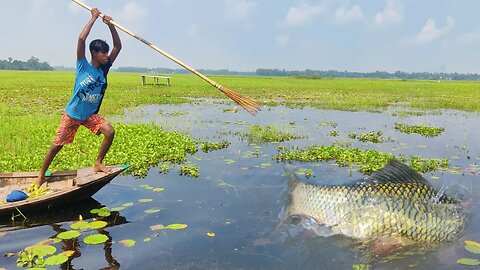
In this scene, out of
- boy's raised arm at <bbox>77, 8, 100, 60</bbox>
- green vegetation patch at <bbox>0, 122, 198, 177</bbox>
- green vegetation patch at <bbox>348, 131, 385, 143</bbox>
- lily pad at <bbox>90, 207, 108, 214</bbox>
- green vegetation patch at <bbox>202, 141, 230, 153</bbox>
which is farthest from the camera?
green vegetation patch at <bbox>348, 131, 385, 143</bbox>

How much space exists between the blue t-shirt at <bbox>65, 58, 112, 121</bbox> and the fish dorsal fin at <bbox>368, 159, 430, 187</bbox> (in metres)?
4.21

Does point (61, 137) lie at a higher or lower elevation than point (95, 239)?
higher

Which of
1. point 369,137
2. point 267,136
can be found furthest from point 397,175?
point 369,137

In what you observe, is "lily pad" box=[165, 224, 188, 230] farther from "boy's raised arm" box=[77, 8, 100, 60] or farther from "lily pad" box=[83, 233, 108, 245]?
"boy's raised arm" box=[77, 8, 100, 60]

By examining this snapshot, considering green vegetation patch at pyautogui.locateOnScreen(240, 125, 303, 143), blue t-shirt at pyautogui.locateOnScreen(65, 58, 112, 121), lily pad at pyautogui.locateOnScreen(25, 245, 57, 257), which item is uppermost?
blue t-shirt at pyautogui.locateOnScreen(65, 58, 112, 121)

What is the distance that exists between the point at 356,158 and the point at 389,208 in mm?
4792

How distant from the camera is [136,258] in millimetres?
5004

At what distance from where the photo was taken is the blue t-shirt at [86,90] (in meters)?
6.26

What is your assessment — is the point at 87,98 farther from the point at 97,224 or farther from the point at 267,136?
the point at 267,136

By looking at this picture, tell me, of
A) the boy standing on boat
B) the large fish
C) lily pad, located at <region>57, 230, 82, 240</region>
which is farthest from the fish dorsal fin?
the boy standing on boat

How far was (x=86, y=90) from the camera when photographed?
20.7ft

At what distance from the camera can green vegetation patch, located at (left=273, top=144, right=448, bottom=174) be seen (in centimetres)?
937

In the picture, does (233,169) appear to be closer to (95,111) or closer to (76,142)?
(95,111)

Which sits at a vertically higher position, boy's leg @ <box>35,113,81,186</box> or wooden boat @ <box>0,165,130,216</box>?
boy's leg @ <box>35,113,81,186</box>
